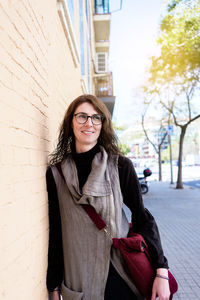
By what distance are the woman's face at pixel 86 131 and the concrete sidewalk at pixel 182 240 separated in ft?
8.83

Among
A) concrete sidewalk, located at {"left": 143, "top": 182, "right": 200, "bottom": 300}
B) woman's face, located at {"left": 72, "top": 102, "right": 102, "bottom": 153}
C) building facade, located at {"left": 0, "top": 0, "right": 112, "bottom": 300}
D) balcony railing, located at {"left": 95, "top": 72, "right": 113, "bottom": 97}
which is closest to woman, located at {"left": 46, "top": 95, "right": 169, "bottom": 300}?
woman's face, located at {"left": 72, "top": 102, "right": 102, "bottom": 153}

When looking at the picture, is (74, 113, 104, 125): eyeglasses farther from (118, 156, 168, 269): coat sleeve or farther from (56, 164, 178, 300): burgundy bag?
(56, 164, 178, 300): burgundy bag

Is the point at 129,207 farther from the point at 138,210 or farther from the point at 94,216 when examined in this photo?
the point at 94,216

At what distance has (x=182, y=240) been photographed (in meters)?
5.68

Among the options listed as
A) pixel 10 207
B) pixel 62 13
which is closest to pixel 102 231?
pixel 10 207

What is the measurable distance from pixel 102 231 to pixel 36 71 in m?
1.24

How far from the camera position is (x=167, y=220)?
7.68 meters

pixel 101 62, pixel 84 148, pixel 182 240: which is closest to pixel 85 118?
pixel 84 148

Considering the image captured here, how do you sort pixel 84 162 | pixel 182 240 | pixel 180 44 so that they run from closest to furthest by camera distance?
pixel 84 162
pixel 182 240
pixel 180 44

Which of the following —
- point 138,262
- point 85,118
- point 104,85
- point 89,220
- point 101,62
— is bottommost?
point 138,262

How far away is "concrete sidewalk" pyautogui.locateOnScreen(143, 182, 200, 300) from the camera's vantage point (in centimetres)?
368

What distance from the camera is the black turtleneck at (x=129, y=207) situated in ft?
5.37

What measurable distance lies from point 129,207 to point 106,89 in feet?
40.7

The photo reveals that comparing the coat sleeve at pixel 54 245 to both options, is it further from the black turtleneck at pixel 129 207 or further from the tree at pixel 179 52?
the tree at pixel 179 52
